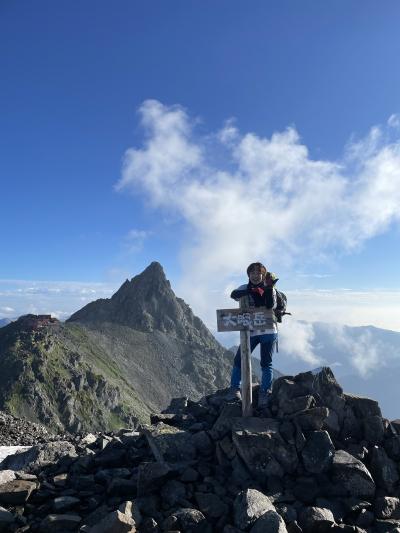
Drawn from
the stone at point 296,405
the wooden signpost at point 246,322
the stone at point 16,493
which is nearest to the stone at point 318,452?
the stone at point 296,405

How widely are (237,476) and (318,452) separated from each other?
262 centimetres

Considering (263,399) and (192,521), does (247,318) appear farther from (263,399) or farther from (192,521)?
(192,521)

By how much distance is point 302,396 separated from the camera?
49.9 feet

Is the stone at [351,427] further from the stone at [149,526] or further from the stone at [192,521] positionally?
the stone at [149,526]

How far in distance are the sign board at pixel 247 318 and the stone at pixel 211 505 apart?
17.6ft

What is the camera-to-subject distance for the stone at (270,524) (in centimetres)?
997

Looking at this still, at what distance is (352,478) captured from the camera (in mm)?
12320

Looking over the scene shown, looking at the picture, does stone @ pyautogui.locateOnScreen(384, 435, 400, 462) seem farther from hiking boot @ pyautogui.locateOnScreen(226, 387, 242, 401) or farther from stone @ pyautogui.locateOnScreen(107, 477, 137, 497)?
stone @ pyautogui.locateOnScreen(107, 477, 137, 497)

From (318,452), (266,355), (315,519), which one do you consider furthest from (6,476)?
(318,452)

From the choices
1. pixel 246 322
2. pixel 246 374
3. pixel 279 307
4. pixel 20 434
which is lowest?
pixel 20 434

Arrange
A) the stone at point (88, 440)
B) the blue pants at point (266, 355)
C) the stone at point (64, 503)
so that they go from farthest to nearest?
the stone at point (88, 440) → the blue pants at point (266, 355) → the stone at point (64, 503)

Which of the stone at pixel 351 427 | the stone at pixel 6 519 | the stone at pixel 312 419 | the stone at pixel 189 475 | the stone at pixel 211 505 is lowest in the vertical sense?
the stone at pixel 6 519

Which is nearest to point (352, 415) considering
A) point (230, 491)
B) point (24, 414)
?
point (230, 491)

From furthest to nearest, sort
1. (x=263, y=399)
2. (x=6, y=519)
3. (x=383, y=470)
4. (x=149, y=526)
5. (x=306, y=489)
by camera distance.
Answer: (x=263, y=399) → (x=383, y=470) → (x=306, y=489) → (x=6, y=519) → (x=149, y=526)
